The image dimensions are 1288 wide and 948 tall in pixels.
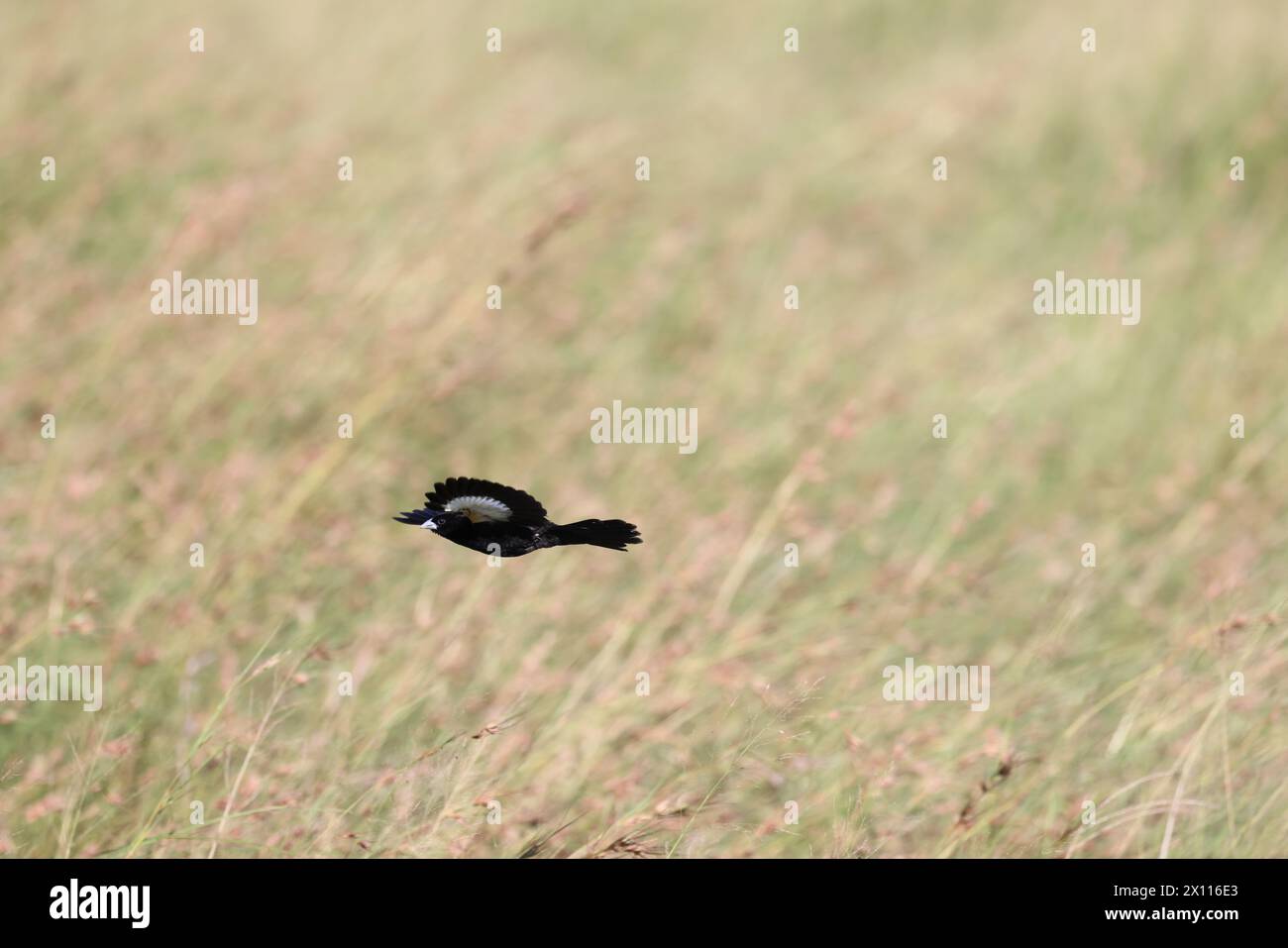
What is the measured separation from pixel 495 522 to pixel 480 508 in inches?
1.9

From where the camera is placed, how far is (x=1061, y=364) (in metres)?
4.85

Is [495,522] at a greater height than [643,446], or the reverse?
[643,446]

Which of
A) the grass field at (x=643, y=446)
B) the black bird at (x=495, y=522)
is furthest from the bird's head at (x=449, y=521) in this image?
the grass field at (x=643, y=446)

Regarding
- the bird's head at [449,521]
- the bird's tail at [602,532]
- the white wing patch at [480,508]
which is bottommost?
the bird's tail at [602,532]

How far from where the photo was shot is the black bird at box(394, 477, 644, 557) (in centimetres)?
265

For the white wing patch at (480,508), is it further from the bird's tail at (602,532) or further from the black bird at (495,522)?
the bird's tail at (602,532)

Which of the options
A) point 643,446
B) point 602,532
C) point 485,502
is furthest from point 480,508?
point 643,446

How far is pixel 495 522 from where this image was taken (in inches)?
105

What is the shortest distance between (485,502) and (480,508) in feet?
0.06

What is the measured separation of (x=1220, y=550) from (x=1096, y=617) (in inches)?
21.9

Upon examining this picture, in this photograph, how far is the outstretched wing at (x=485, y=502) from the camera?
2.65 metres

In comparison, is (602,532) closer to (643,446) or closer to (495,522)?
(495,522)

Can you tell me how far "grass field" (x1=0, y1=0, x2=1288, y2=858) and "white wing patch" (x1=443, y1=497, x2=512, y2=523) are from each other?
1.27 feet

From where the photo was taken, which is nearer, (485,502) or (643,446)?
(485,502)
